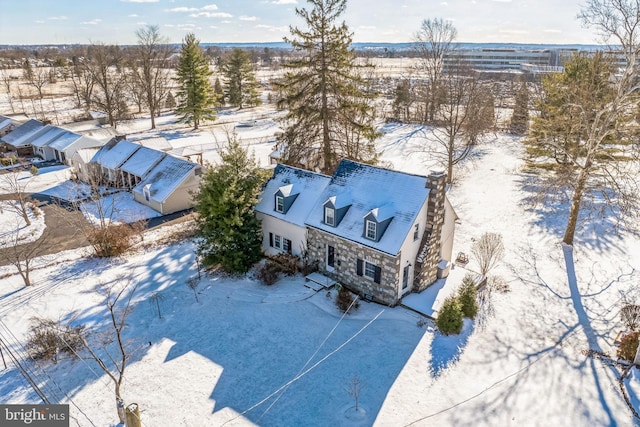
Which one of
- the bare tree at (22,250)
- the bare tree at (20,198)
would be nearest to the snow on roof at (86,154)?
the bare tree at (20,198)

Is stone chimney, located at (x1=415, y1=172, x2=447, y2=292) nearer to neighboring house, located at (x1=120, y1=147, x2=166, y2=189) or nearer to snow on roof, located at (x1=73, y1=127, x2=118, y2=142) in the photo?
neighboring house, located at (x1=120, y1=147, x2=166, y2=189)

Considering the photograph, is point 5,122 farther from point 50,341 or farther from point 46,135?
point 50,341

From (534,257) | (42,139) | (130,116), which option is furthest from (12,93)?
(534,257)

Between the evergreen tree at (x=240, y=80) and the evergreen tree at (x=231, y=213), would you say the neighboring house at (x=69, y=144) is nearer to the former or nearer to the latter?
the evergreen tree at (x=231, y=213)

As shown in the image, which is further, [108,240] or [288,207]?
[108,240]

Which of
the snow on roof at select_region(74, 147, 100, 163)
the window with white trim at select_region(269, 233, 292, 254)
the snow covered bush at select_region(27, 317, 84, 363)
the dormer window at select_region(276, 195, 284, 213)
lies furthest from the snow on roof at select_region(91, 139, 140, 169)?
the snow covered bush at select_region(27, 317, 84, 363)

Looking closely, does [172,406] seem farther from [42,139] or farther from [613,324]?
[42,139]

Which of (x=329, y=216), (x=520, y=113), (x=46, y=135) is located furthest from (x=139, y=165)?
(x=520, y=113)
